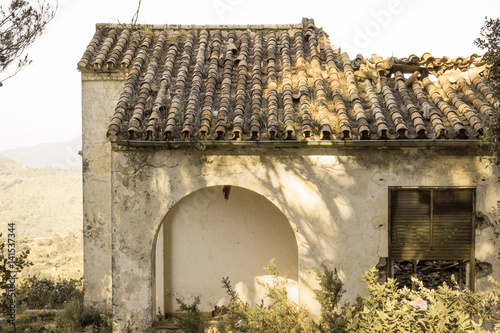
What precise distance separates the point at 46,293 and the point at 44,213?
25.5 metres

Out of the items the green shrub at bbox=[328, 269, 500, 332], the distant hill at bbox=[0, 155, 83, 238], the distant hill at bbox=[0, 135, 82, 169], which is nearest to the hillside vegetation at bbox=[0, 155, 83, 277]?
the distant hill at bbox=[0, 155, 83, 238]

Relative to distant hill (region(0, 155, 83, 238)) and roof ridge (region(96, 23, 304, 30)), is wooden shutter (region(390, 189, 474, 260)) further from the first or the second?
distant hill (region(0, 155, 83, 238))

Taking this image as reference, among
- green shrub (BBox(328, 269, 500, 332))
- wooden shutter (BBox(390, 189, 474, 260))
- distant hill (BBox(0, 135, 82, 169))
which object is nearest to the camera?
green shrub (BBox(328, 269, 500, 332))

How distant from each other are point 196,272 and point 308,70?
4588 mm

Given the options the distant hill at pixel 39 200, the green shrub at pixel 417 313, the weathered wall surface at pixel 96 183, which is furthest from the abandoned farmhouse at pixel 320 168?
the distant hill at pixel 39 200

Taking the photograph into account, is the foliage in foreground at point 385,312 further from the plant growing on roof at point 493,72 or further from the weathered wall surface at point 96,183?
the weathered wall surface at point 96,183

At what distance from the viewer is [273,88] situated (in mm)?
8320

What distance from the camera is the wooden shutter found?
7.46 metres

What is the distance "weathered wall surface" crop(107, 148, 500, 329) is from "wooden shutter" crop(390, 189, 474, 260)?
17 centimetres

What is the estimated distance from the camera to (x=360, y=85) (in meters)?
8.56

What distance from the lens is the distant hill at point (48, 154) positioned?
4619 centimetres

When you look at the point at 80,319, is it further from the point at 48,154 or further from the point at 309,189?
the point at 48,154

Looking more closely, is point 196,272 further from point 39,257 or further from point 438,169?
point 39,257

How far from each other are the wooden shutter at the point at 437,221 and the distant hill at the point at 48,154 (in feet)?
134
